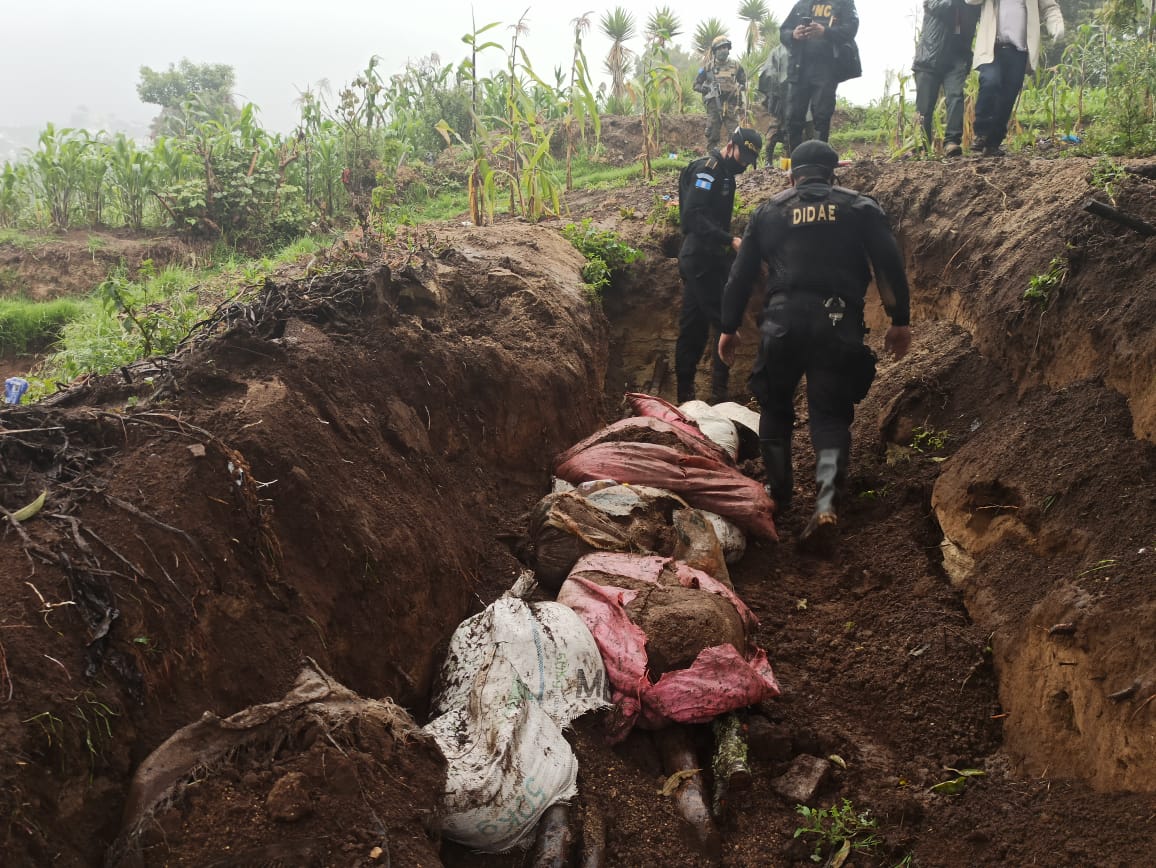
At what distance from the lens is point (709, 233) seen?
536 cm

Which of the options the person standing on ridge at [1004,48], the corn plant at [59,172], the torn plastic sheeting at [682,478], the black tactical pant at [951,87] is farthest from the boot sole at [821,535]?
the corn plant at [59,172]

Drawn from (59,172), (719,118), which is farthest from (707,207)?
(59,172)

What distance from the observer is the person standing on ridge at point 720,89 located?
10320 mm

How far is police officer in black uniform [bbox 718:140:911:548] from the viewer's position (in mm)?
3758

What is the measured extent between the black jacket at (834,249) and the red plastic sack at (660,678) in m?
1.85

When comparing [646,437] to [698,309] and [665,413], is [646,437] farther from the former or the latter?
[698,309]

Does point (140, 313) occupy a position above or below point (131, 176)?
below

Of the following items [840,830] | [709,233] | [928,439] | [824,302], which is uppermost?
[709,233]

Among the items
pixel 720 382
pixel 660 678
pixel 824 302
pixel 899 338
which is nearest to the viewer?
pixel 660 678

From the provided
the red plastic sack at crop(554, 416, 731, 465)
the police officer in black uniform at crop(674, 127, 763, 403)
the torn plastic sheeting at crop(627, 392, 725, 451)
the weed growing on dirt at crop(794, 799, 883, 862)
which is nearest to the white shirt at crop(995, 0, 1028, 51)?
the police officer in black uniform at crop(674, 127, 763, 403)

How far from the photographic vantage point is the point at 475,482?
11.3ft

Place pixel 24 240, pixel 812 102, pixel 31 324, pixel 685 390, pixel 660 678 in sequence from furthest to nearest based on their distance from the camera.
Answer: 1. pixel 24 240
2. pixel 812 102
3. pixel 31 324
4. pixel 685 390
5. pixel 660 678

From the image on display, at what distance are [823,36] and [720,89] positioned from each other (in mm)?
3592

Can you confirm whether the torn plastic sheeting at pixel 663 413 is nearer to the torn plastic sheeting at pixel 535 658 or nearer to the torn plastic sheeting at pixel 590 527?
the torn plastic sheeting at pixel 590 527
